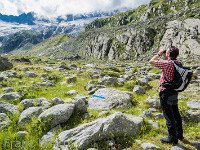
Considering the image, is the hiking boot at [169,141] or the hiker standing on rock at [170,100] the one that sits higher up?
the hiker standing on rock at [170,100]

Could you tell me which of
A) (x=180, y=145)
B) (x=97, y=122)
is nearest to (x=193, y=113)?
(x=180, y=145)

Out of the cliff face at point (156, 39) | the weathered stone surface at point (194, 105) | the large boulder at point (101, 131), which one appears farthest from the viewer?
the cliff face at point (156, 39)

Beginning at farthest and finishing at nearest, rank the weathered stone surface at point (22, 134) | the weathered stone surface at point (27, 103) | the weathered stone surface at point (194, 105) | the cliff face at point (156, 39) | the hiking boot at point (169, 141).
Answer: the cliff face at point (156, 39), the weathered stone surface at point (194, 105), the weathered stone surface at point (27, 103), the weathered stone surface at point (22, 134), the hiking boot at point (169, 141)

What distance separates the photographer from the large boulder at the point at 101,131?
4004mm

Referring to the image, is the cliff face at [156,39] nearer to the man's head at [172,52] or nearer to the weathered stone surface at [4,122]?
the man's head at [172,52]

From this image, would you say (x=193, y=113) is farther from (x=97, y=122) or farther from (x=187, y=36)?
(x=187, y=36)

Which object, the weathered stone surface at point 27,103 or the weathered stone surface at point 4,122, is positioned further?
the weathered stone surface at point 27,103

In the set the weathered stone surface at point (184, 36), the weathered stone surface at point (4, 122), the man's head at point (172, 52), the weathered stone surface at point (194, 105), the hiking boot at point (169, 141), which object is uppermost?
the weathered stone surface at point (184, 36)

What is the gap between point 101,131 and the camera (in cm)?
429

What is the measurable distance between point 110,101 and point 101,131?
3.07m

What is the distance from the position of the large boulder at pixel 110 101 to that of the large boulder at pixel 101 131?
209 cm

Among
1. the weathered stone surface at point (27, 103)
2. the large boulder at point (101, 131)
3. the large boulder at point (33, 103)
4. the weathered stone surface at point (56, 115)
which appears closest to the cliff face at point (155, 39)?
the large boulder at point (101, 131)

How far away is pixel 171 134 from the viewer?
4.21 meters

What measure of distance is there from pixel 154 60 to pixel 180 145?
326 cm
